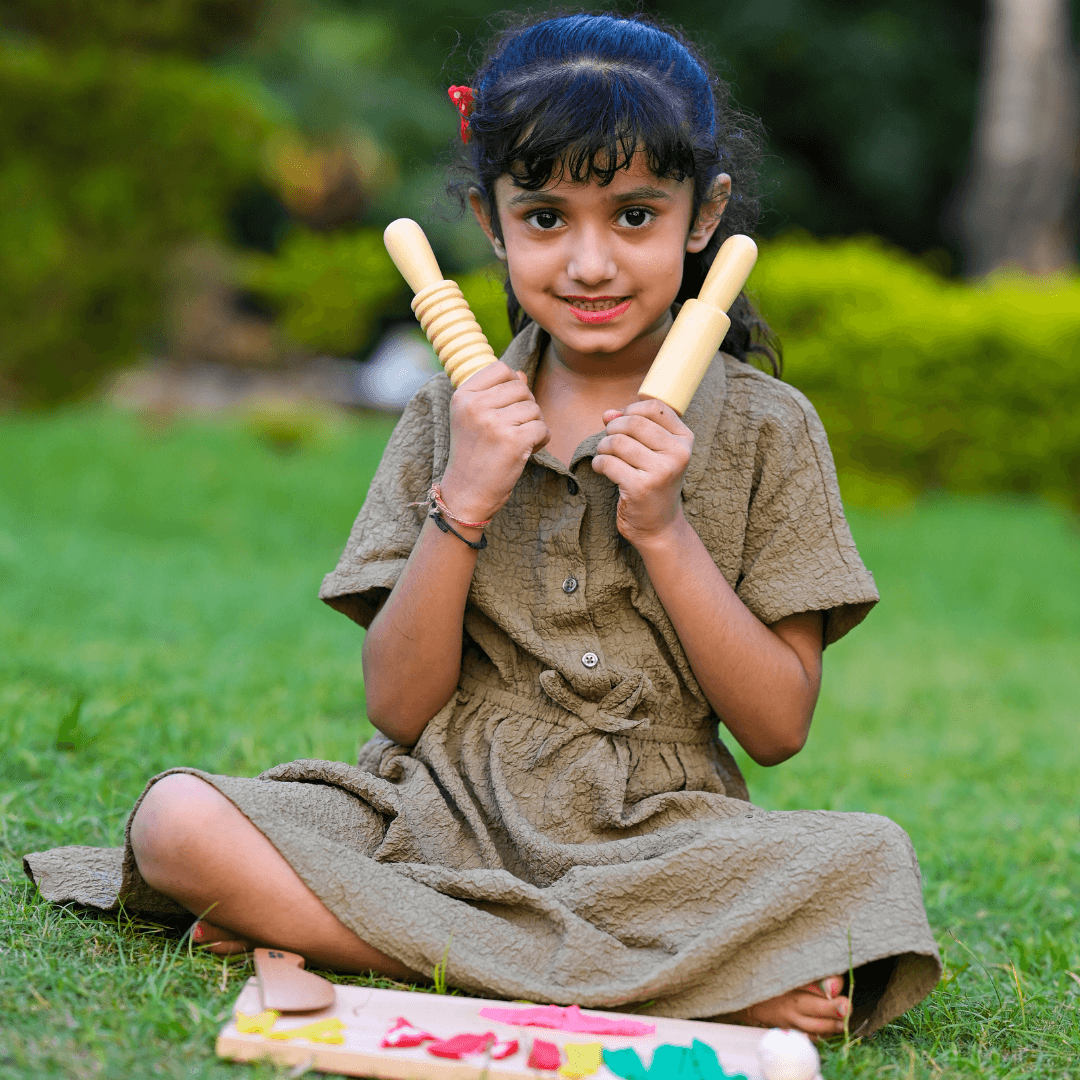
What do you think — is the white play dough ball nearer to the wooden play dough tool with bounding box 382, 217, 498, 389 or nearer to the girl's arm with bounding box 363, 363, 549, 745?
the girl's arm with bounding box 363, 363, 549, 745

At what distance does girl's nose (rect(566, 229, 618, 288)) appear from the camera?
2105 mm

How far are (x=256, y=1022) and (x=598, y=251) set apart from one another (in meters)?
1.21

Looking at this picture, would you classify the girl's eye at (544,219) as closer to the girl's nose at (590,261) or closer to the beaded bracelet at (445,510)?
the girl's nose at (590,261)

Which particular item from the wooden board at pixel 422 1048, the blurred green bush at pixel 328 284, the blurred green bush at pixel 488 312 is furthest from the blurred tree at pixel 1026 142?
the wooden board at pixel 422 1048

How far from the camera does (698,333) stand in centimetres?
213

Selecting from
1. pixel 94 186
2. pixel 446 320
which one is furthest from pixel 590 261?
pixel 94 186

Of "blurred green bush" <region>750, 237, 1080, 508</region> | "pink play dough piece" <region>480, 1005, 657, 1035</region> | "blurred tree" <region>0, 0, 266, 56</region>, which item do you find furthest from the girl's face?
"blurred tree" <region>0, 0, 266, 56</region>

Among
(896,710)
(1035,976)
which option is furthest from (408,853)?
(896,710)

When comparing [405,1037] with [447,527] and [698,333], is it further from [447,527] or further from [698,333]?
[698,333]

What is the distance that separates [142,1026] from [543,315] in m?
1.21

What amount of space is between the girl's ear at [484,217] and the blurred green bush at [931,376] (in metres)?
6.67

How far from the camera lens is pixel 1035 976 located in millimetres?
2367

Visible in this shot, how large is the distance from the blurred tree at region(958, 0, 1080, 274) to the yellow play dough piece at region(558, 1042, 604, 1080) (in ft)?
41.5

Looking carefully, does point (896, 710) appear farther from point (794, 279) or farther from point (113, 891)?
point (794, 279)
